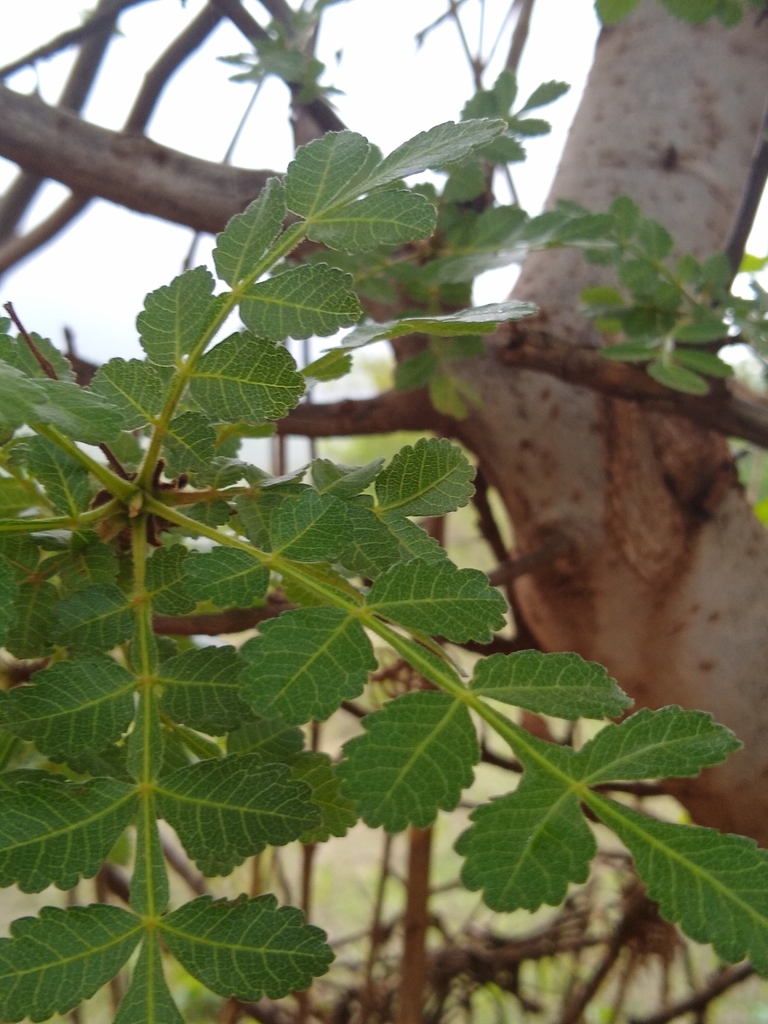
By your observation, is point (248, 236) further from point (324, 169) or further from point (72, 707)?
point (72, 707)

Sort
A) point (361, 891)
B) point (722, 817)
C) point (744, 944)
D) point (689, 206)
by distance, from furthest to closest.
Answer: point (361, 891) → point (689, 206) → point (722, 817) → point (744, 944)

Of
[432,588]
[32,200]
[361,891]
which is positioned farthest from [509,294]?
[361,891]

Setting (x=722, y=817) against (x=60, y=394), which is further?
(x=722, y=817)

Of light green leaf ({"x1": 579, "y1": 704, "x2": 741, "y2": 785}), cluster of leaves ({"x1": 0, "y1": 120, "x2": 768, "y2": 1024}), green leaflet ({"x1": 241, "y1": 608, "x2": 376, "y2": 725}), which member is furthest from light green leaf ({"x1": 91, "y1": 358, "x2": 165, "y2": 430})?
light green leaf ({"x1": 579, "y1": 704, "x2": 741, "y2": 785})

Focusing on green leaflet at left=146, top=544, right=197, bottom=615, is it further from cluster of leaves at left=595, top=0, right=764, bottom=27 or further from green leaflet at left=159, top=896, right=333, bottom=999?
cluster of leaves at left=595, top=0, right=764, bottom=27

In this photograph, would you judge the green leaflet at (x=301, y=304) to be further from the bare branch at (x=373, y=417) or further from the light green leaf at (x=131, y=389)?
the bare branch at (x=373, y=417)

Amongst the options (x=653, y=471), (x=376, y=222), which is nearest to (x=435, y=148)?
(x=376, y=222)

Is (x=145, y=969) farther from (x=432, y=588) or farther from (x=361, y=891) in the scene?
(x=361, y=891)
